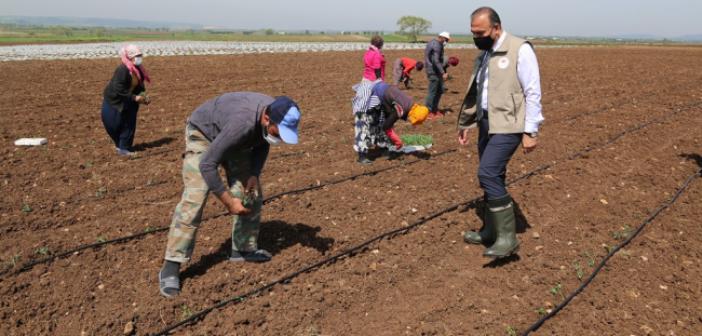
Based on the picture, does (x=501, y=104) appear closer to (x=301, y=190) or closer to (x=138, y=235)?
(x=301, y=190)

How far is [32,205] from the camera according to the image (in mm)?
5164

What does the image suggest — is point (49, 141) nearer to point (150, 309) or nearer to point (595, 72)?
point (150, 309)

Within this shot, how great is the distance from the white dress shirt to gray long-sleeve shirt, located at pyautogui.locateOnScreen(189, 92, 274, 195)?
178 centimetres

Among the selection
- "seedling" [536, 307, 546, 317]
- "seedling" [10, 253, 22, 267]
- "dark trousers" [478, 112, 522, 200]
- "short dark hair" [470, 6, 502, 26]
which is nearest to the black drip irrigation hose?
"dark trousers" [478, 112, 522, 200]

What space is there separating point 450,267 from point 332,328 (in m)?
1.22

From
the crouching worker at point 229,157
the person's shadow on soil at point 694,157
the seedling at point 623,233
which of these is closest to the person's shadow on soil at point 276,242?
the crouching worker at point 229,157

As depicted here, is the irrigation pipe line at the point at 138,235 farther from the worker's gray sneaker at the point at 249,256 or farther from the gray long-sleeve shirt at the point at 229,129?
the gray long-sleeve shirt at the point at 229,129

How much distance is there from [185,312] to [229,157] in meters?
1.11

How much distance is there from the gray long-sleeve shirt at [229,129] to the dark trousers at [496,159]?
5.43ft

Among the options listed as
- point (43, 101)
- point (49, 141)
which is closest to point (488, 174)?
point (49, 141)

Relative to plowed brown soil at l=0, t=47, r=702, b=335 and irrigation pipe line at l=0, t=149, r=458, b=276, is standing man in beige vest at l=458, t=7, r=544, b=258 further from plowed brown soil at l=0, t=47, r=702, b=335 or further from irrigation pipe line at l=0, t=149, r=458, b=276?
irrigation pipe line at l=0, t=149, r=458, b=276

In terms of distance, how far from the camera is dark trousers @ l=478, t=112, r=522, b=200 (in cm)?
371

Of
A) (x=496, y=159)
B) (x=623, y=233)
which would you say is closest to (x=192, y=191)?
(x=496, y=159)

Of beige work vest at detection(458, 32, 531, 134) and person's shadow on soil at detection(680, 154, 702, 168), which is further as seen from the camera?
person's shadow on soil at detection(680, 154, 702, 168)
